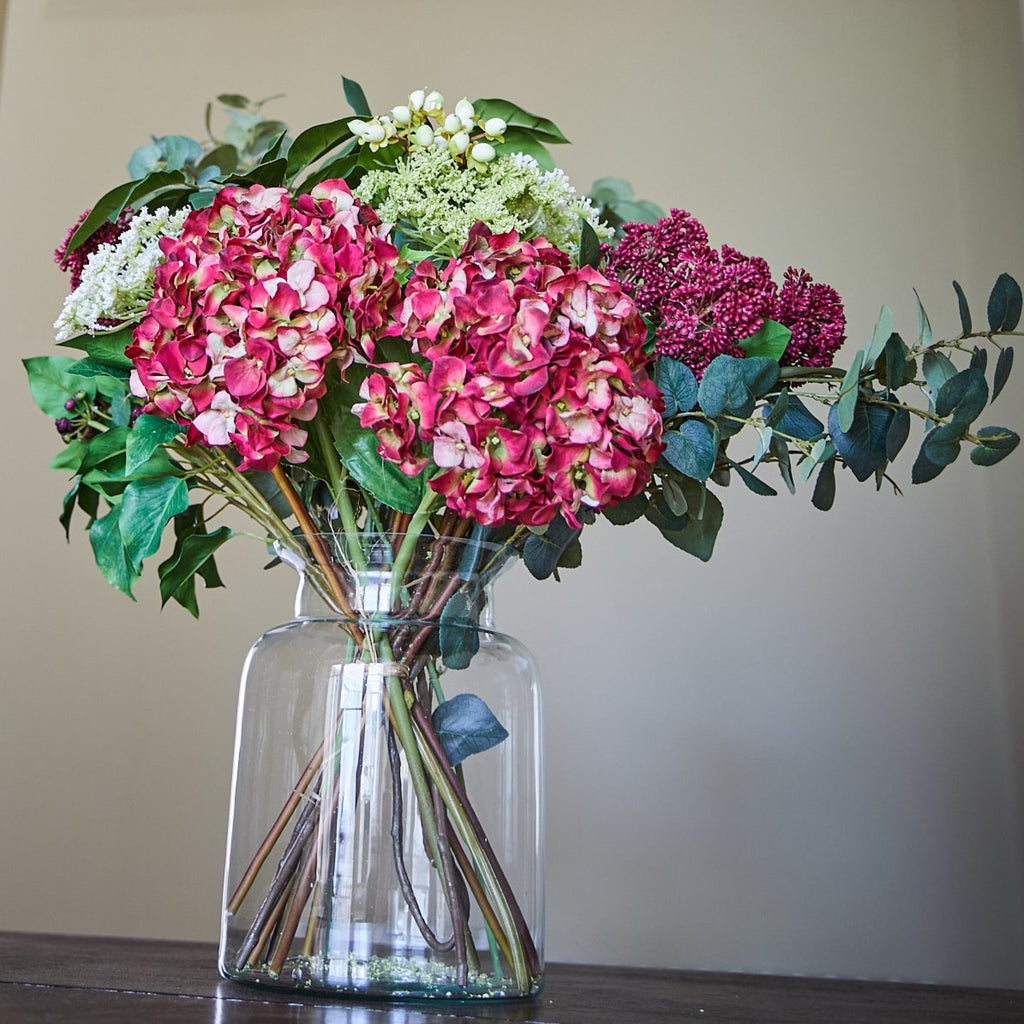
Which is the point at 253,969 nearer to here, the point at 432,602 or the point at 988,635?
the point at 432,602

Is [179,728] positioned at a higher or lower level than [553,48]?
lower

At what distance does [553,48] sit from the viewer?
64.6 inches

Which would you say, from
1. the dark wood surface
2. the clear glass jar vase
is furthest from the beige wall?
the clear glass jar vase

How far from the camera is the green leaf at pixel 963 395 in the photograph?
619 millimetres

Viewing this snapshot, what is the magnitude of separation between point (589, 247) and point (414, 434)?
0.18 m

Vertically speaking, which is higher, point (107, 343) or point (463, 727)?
point (107, 343)

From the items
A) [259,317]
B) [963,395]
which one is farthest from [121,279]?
[963,395]

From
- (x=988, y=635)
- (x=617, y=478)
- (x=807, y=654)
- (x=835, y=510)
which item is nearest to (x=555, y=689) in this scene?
(x=807, y=654)

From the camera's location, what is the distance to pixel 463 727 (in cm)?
69

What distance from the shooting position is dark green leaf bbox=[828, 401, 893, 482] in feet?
2.10

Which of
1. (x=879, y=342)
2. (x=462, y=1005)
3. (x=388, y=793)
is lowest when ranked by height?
(x=462, y=1005)

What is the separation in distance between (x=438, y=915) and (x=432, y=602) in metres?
0.19

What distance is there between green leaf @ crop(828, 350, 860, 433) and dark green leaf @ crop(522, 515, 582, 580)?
176 millimetres

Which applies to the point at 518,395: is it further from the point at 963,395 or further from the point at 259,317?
the point at 963,395
